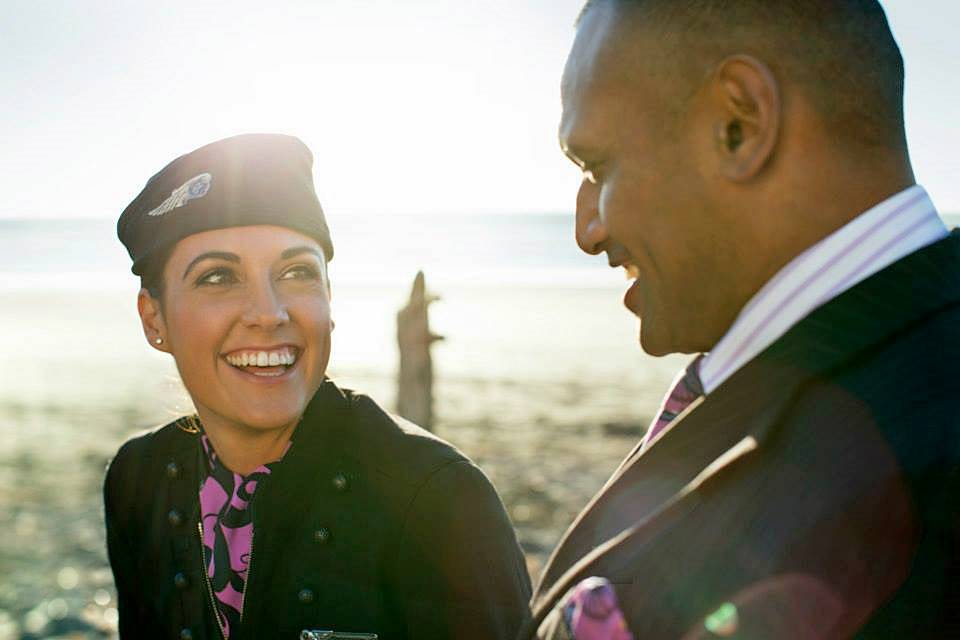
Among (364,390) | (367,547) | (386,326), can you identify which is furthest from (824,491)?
(386,326)

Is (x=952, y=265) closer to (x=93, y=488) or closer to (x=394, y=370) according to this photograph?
(x=93, y=488)

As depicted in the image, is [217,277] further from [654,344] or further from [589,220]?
[654,344]

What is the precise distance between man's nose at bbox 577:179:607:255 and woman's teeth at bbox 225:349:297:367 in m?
A: 1.39

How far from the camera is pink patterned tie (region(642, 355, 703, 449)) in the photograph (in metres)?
2.03

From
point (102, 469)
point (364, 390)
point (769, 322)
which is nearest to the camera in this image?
point (769, 322)

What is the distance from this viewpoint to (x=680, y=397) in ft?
6.81

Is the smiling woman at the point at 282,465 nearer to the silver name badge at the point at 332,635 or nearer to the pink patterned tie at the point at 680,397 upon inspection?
the silver name badge at the point at 332,635

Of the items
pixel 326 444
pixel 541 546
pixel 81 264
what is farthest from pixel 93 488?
pixel 81 264

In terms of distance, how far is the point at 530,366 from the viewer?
1714 cm

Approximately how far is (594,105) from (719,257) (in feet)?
1.47

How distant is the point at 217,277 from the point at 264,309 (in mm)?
224

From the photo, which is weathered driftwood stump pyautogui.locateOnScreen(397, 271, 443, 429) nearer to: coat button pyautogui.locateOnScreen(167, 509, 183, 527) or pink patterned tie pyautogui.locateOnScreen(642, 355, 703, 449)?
coat button pyautogui.locateOnScreen(167, 509, 183, 527)

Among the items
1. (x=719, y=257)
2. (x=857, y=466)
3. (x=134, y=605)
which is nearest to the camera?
(x=857, y=466)

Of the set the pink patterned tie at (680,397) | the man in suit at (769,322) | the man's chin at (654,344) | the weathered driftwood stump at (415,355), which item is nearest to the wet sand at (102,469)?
the weathered driftwood stump at (415,355)
